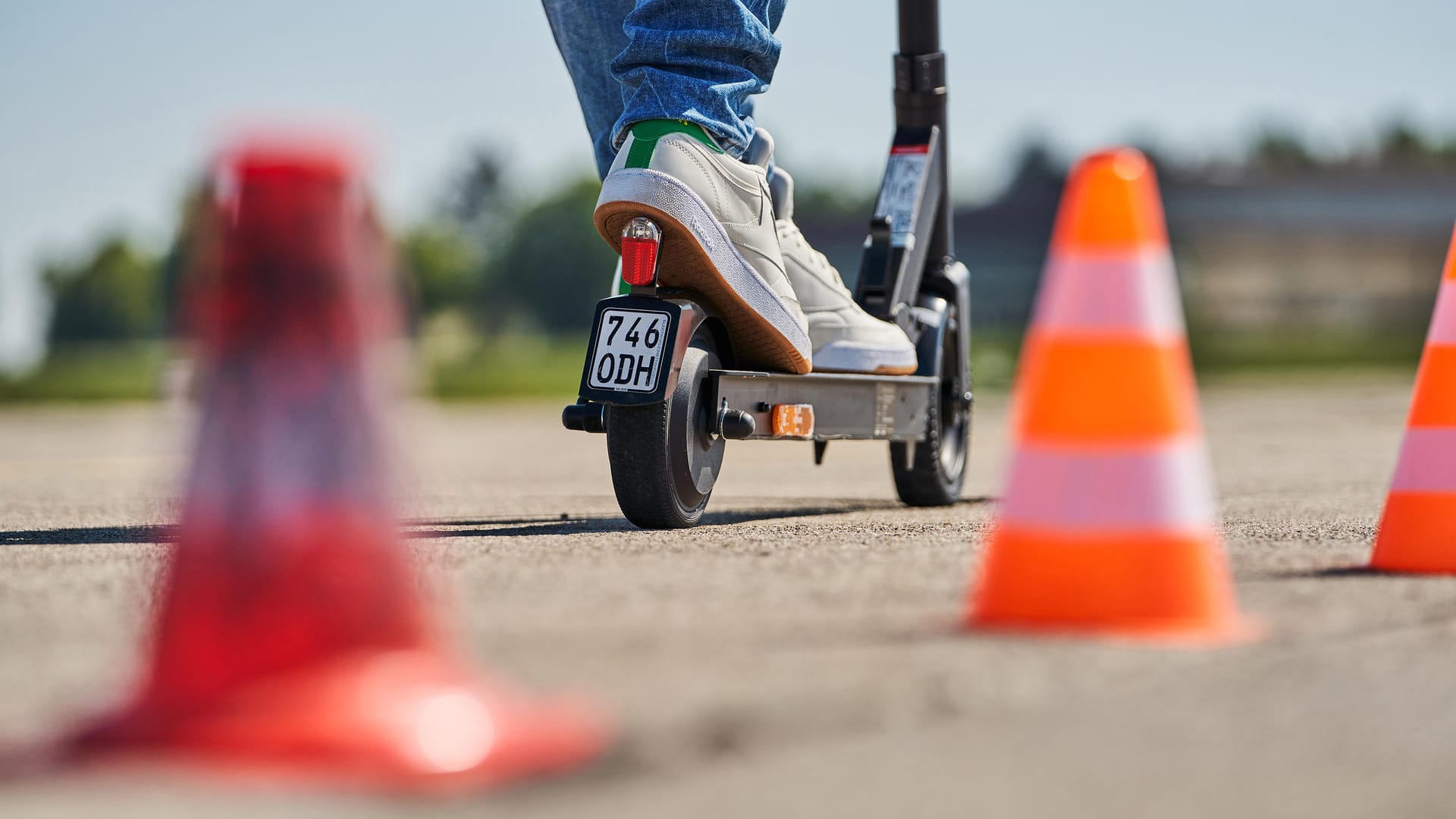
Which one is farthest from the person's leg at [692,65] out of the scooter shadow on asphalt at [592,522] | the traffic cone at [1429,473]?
the traffic cone at [1429,473]

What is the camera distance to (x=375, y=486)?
6.67ft

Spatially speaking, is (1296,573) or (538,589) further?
(1296,573)

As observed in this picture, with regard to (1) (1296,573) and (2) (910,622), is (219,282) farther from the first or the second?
(1) (1296,573)

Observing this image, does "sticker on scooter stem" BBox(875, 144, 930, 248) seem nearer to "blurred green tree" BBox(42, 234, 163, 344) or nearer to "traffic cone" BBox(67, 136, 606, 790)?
"traffic cone" BBox(67, 136, 606, 790)

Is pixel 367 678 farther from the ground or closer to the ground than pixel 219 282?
closer to the ground

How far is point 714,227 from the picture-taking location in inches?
155

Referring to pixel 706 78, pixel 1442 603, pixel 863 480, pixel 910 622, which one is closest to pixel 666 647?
pixel 910 622

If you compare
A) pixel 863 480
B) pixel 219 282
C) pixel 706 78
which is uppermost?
pixel 706 78

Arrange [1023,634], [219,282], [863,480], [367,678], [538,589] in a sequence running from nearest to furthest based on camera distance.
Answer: [367,678]
[219,282]
[1023,634]
[538,589]
[863,480]

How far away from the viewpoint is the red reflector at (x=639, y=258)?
12.6ft

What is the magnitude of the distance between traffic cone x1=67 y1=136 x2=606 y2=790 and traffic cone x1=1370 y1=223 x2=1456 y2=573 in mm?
2078

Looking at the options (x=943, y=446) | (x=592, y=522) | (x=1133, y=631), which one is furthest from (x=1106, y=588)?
(x=943, y=446)

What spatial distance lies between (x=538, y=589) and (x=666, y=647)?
2.17 feet

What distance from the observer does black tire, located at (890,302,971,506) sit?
5.25m
